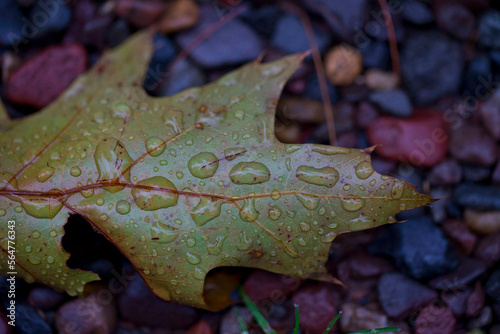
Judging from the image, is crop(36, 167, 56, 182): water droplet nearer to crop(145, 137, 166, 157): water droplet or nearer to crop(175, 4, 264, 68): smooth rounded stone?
crop(145, 137, 166, 157): water droplet

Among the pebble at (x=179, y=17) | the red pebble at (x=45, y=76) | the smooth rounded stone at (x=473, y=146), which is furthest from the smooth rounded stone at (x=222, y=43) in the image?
the smooth rounded stone at (x=473, y=146)

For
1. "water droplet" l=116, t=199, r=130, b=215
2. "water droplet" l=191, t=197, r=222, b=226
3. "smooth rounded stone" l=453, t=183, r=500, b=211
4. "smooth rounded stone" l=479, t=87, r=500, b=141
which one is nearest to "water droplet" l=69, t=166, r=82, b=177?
"water droplet" l=116, t=199, r=130, b=215

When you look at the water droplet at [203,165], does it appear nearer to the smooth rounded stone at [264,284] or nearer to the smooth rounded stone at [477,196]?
the smooth rounded stone at [264,284]

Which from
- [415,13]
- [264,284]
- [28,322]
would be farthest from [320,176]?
[28,322]

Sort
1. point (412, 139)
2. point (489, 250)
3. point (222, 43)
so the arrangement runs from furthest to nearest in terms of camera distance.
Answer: point (222, 43)
point (412, 139)
point (489, 250)

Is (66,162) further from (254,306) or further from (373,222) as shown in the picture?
(373,222)

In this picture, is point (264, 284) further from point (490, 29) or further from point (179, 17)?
point (490, 29)
